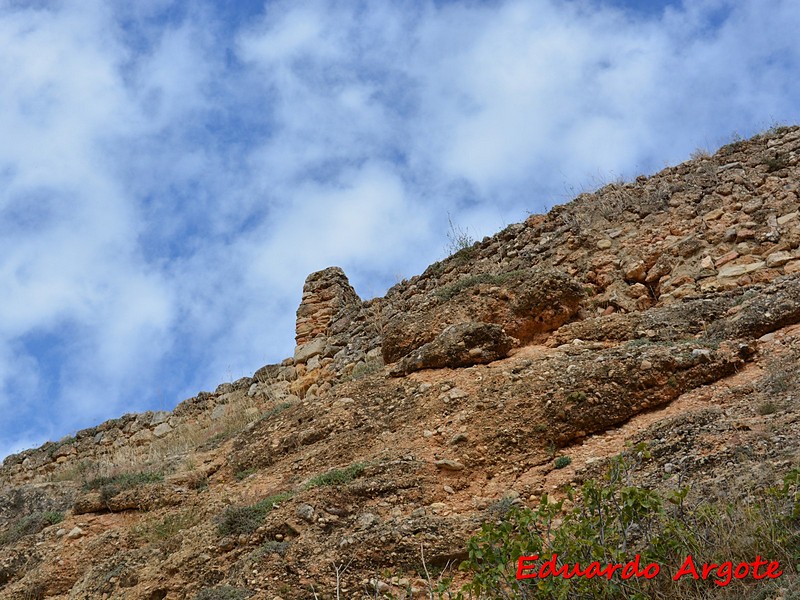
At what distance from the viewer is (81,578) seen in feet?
25.2

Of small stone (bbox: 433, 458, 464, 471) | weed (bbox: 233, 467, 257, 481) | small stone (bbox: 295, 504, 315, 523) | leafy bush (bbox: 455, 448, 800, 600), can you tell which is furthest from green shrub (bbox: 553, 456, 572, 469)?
weed (bbox: 233, 467, 257, 481)

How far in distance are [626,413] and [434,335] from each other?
128 inches

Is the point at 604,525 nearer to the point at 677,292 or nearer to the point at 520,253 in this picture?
the point at 677,292

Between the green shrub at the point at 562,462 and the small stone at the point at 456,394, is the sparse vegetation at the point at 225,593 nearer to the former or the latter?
the green shrub at the point at 562,462

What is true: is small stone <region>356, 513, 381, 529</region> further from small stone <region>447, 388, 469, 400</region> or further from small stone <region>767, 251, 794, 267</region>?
small stone <region>767, 251, 794, 267</region>

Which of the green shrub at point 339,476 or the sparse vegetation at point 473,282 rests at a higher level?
the sparse vegetation at point 473,282

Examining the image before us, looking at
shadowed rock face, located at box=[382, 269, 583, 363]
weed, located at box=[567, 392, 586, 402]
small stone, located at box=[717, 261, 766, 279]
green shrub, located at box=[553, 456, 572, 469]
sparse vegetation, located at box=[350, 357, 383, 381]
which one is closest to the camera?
green shrub, located at box=[553, 456, 572, 469]

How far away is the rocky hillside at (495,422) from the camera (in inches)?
245

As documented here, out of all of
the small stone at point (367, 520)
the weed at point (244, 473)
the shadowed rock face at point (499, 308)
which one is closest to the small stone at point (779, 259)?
the shadowed rock face at point (499, 308)

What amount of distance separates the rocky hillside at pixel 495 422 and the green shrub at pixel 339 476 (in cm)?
4

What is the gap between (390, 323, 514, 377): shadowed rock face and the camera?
29.8 feet

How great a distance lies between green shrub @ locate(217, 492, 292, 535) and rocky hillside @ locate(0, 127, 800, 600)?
0.02 m

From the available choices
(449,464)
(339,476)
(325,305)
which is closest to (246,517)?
(339,476)

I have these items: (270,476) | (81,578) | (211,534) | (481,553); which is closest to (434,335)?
(270,476)
